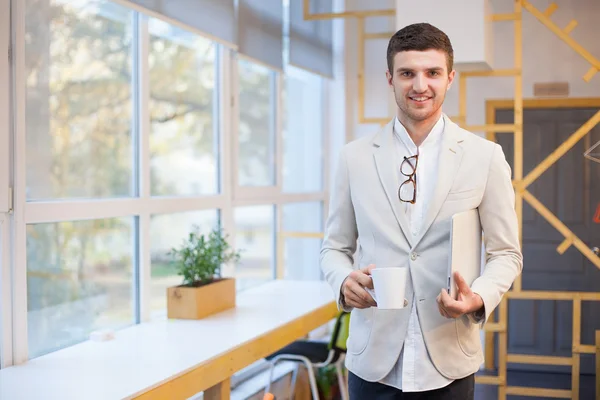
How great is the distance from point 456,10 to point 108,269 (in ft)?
6.10

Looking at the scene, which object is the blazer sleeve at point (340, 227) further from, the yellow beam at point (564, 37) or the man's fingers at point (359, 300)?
the yellow beam at point (564, 37)

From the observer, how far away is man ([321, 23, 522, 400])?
58.1 inches

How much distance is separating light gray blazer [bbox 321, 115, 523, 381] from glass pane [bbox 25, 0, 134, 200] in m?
1.46

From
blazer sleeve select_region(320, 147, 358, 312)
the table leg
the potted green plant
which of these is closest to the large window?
the potted green plant

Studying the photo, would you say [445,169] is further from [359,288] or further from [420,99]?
[359,288]

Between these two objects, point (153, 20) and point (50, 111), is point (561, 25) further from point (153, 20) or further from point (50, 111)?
point (50, 111)

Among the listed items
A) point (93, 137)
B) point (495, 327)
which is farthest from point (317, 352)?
point (93, 137)

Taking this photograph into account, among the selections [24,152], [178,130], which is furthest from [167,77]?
[24,152]

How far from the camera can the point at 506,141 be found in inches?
193

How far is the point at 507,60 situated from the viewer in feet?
16.8

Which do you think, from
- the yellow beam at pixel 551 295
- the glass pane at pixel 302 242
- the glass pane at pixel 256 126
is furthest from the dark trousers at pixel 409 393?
the glass pane at pixel 302 242

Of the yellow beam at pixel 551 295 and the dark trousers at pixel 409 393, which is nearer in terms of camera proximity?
the dark trousers at pixel 409 393

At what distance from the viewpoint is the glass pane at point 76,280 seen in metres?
2.59

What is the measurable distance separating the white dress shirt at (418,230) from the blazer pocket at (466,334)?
0.08 meters
